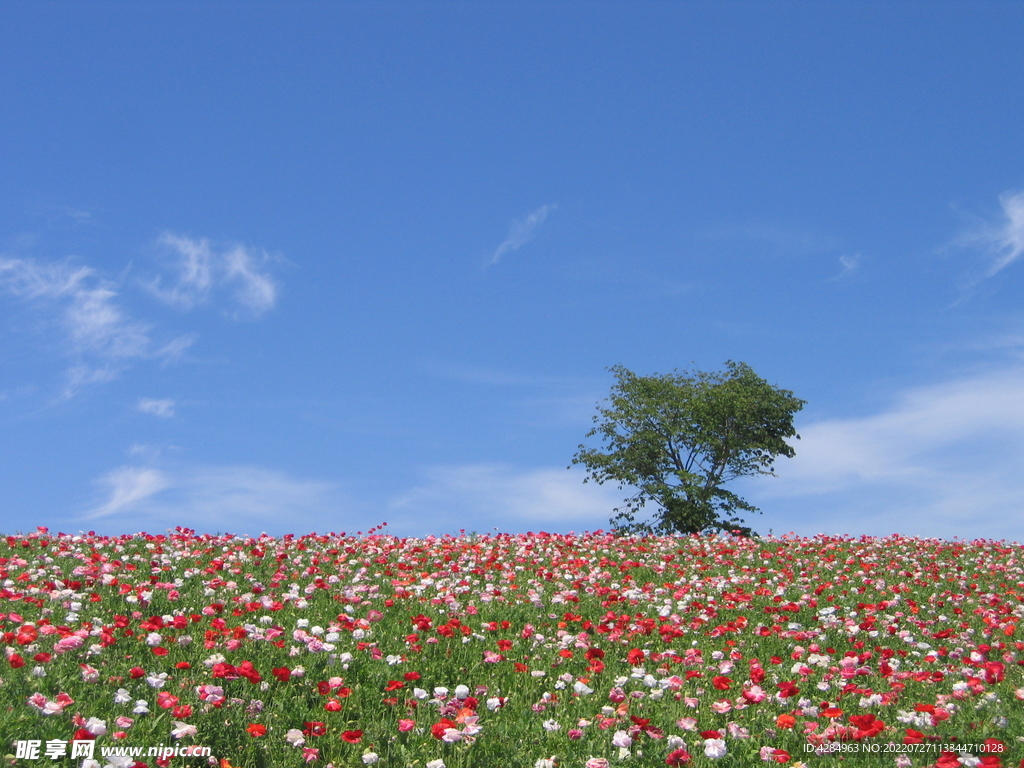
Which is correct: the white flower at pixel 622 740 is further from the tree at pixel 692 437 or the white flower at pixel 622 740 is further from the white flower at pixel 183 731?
the tree at pixel 692 437

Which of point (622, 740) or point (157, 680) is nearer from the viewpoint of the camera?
point (622, 740)

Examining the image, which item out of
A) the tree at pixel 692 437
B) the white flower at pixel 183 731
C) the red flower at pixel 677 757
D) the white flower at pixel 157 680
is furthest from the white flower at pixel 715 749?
the tree at pixel 692 437

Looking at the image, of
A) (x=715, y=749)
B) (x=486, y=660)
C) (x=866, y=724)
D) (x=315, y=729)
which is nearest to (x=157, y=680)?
(x=315, y=729)

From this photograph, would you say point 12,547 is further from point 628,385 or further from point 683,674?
point 628,385

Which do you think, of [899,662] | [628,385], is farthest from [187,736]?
[628,385]

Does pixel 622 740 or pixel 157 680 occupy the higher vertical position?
pixel 157 680

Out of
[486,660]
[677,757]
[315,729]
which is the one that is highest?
[486,660]

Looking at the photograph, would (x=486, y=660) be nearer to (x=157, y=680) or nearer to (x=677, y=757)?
(x=677, y=757)

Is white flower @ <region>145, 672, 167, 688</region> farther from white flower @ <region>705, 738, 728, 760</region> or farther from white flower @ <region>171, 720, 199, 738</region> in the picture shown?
white flower @ <region>705, 738, 728, 760</region>

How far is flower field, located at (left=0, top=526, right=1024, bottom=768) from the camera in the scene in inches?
273

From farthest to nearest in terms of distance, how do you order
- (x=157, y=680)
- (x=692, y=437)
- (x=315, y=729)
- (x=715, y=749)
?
(x=692, y=437) < (x=157, y=680) < (x=315, y=729) < (x=715, y=749)

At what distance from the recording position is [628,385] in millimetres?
39844

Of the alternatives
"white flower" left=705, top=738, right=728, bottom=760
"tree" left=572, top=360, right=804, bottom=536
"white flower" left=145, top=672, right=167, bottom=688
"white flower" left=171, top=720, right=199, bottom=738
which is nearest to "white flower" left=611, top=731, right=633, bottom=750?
"white flower" left=705, top=738, right=728, bottom=760

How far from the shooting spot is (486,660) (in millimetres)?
8992
